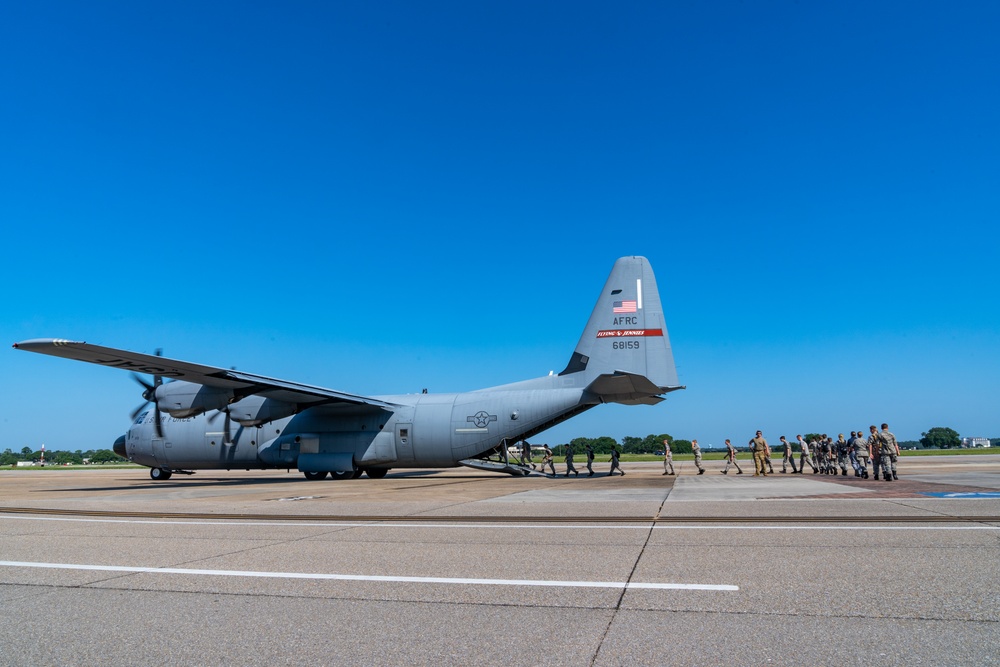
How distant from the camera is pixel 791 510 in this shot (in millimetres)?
10727

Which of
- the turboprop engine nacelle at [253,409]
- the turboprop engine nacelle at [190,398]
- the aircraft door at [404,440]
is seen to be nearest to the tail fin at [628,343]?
the aircraft door at [404,440]

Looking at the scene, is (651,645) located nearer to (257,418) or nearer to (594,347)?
(594,347)

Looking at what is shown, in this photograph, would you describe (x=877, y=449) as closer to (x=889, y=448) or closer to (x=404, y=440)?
(x=889, y=448)

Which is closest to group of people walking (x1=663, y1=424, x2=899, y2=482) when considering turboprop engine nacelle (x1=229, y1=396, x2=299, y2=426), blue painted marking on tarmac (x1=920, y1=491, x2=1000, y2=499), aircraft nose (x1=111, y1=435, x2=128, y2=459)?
blue painted marking on tarmac (x1=920, y1=491, x2=1000, y2=499)

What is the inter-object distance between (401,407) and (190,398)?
7755mm

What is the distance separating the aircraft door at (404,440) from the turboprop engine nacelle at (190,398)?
248 inches

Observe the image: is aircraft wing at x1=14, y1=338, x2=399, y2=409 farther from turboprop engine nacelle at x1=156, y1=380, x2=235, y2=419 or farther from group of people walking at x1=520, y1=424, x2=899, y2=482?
group of people walking at x1=520, y1=424, x2=899, y2=482

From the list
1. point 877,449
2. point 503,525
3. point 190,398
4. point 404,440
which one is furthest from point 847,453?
point 190,398

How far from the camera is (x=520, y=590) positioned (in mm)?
5484

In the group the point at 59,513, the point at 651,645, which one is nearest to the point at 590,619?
the point at 651,645

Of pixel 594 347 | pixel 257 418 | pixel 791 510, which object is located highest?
pixel 594 347

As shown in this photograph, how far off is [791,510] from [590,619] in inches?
294

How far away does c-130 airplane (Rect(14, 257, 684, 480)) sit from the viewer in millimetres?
22578

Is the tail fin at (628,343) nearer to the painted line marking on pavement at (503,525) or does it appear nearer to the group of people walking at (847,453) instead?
the group of people walking at (847,453)
